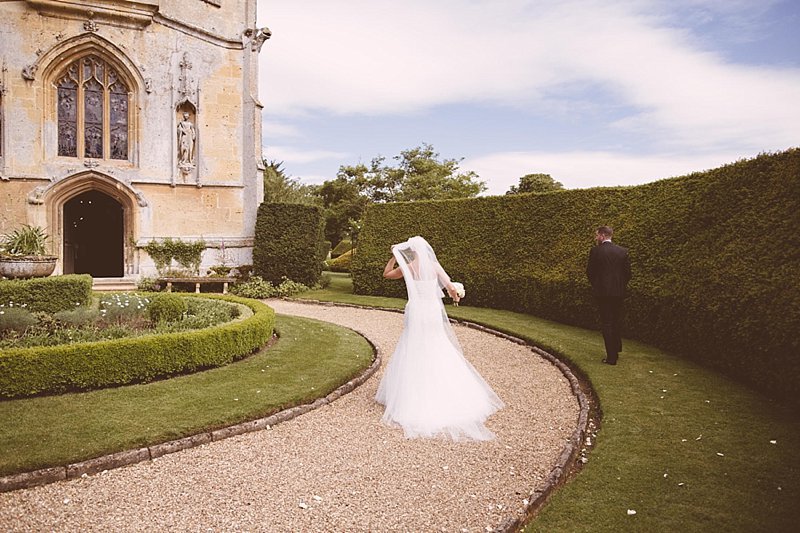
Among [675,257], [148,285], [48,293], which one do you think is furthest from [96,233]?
[675,257]

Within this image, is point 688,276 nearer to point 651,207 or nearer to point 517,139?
point 651,207

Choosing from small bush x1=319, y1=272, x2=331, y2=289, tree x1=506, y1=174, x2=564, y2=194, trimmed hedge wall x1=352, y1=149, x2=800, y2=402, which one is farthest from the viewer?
tree x1=506, y1=174, x2=564, y2=194

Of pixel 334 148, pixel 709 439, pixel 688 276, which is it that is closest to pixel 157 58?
pixel 688 276

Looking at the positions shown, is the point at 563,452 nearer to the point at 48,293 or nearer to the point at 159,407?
the point at 159,407

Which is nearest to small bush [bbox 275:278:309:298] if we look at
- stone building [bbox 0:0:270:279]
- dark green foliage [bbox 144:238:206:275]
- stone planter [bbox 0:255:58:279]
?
stone building [bbox 0:0:270:279]

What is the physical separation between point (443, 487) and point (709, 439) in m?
2.82

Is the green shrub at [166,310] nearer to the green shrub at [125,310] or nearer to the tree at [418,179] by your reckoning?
the green shrub at [125,310]

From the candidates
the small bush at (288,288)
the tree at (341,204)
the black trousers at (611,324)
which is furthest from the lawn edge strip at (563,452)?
the tree at (341,204)

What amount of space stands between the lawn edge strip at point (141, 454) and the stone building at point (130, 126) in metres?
13.6

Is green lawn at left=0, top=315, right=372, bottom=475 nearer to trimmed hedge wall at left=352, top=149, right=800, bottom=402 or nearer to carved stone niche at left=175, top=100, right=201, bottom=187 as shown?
trimmed hedge wall at left=352, top=149, right=800, bottom=402

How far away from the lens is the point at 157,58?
17.7m

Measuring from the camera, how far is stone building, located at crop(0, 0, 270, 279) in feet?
52.6

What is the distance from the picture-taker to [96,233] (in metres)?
20.1

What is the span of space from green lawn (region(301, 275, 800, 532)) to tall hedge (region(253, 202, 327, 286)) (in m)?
11.9
